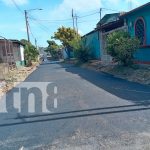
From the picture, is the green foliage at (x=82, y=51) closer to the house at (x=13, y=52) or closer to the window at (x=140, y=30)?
the house at (x=13, y=52)

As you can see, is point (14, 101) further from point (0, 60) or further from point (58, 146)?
point (0, 60)

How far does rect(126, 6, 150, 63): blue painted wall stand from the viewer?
55.1 ft

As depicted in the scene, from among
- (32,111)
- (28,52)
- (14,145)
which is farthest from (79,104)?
(28,52)

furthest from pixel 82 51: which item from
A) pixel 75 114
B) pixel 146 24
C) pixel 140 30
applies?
pixel 75 114

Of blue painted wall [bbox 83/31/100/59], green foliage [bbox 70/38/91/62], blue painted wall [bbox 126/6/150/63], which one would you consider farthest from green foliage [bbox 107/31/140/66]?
green foliage [bbox 70/38/91/62]

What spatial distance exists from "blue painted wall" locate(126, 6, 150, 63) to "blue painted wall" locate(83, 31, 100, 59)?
1158cm

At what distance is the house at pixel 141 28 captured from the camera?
662 inches

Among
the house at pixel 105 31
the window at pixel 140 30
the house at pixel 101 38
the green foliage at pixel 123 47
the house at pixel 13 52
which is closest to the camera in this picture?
the green foliage at pixel 123 47

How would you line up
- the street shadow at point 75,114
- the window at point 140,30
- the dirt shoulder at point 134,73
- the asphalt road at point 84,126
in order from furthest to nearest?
1. the window at point 140,30
2. the dirt shoulder at point 134,73
3. the street shadow at point 75,114
4. the asphalt road at point 84,126

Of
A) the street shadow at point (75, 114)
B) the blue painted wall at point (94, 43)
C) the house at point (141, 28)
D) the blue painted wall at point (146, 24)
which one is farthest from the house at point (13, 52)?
the street shadow at point (75, 114)

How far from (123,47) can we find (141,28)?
7.03 ft

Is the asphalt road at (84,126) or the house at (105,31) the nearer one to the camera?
the asphalt road at (84,126)

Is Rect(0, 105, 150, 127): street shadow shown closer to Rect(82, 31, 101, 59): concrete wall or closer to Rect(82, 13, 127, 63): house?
Rect(82, 13, 127, 63): house

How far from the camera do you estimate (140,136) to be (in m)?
5.41
